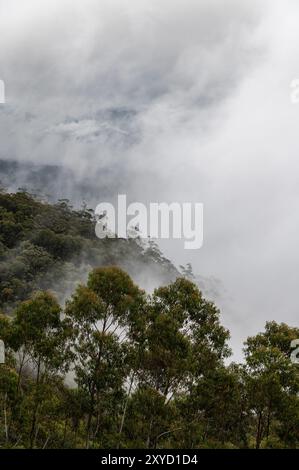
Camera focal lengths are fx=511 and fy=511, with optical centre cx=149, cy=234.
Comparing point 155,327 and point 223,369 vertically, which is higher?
point 155,327

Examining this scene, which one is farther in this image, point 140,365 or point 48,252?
point 48,252

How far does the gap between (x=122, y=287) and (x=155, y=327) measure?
8.40 feet

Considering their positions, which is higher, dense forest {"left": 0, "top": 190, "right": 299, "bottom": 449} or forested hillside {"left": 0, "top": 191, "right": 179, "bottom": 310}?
forested hillside {"left": 0, "top": 191, "right": 179, "bottom": 310}

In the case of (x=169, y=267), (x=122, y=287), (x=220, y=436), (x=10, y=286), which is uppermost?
(x=169, y=267)

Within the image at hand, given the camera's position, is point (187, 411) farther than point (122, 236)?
No

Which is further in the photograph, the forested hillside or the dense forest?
the forested hillside

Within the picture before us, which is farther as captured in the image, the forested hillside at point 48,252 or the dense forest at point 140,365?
the forested hillside at point 48,252

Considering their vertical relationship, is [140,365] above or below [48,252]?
below

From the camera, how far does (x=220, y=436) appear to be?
3500 centimetres

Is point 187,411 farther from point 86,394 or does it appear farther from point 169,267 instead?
point 169,267

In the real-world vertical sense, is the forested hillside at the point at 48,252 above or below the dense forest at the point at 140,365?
above
